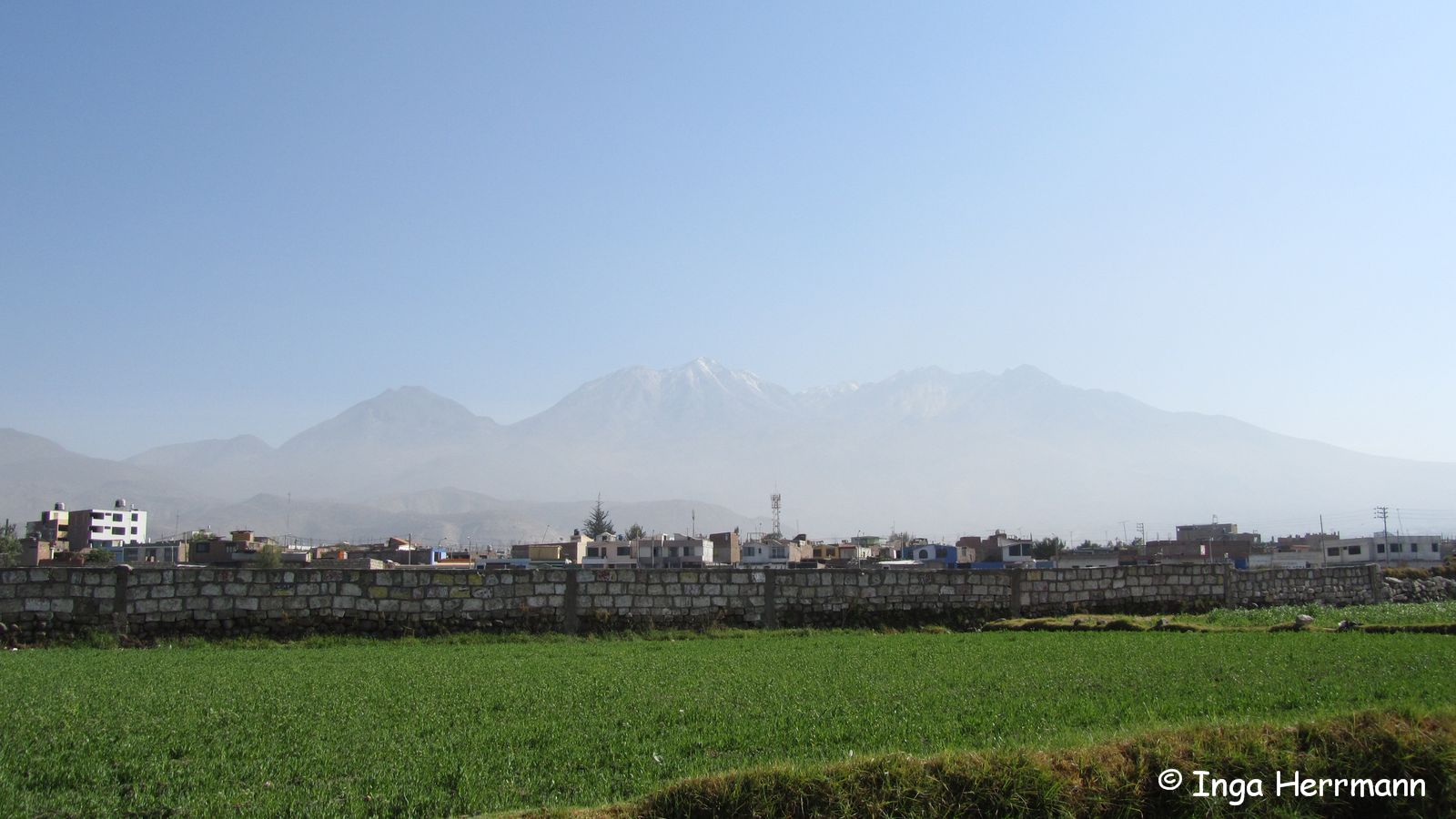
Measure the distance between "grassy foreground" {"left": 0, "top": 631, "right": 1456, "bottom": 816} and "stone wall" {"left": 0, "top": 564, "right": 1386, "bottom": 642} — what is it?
3095 mm

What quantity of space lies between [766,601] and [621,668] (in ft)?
31.5

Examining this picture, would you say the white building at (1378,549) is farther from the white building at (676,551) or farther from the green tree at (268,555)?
the green tree at (268,555)

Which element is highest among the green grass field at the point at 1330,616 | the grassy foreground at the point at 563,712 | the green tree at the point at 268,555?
the grassy foreground at the point at 563,712

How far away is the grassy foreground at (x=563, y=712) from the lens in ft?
23.4

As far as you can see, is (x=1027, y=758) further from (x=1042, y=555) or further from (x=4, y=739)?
(x=1042, y=555)

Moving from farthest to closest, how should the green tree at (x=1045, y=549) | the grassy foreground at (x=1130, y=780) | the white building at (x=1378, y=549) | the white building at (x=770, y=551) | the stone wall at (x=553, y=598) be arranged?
the green tree at (x=1045, y=549)
the white building at (x=770, y=551)
the white building at (x=1378, y=549)
the stone wall at (x=553, y=598)
the grassy foreground at (x=1130, y=780)

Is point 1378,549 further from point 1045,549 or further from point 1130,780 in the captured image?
point 1130,780

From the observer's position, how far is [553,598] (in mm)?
21172

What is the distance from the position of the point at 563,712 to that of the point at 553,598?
11538mm

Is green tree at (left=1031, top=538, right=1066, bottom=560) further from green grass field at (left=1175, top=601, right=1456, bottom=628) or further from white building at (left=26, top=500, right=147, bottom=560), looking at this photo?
white building at (left=26, top=500, right=147, bottom=560)

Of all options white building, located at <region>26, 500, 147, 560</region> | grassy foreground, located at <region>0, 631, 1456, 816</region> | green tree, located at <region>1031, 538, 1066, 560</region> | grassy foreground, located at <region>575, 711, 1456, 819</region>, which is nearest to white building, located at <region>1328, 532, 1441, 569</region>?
green tree, located at <region>1031, 538, 1066, 560</region>

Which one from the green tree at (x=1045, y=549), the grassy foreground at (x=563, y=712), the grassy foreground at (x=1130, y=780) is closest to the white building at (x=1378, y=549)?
the green tree at (x=1045, y=549)

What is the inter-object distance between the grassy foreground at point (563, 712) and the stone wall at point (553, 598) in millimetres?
3095

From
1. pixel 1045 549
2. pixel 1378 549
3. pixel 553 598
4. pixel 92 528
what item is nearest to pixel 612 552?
pixel 1045 549
